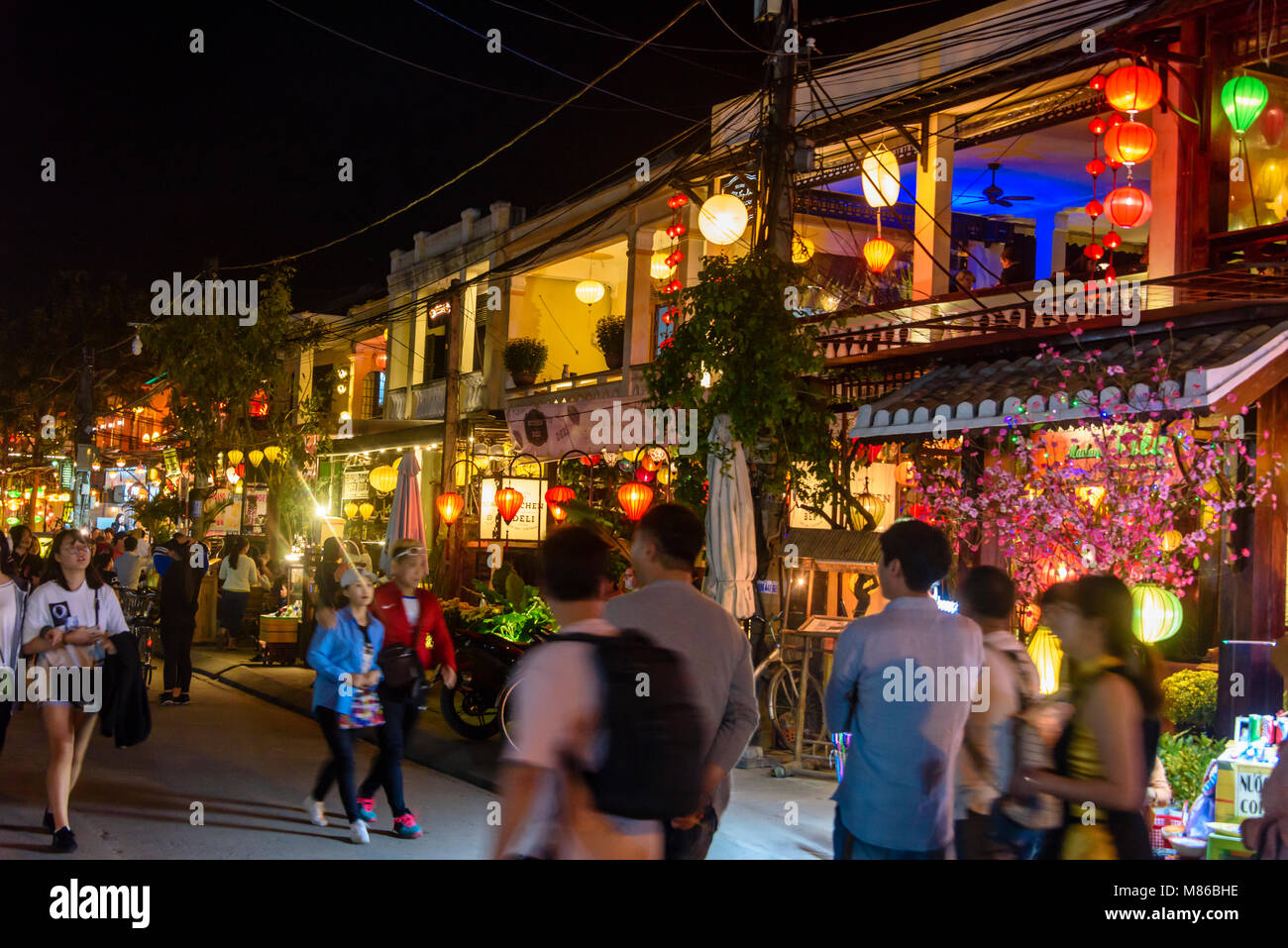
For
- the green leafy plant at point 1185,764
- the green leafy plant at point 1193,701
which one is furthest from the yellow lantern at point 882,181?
the green leafy plant at point 1185,764

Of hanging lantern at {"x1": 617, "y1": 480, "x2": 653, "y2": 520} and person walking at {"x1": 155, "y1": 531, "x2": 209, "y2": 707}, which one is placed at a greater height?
hanging lantern at {"x1": 617, "y1": 480, "x2": 653, "y2": 520}

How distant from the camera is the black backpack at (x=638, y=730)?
124 inches

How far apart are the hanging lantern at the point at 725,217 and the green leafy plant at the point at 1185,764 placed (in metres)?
6.14

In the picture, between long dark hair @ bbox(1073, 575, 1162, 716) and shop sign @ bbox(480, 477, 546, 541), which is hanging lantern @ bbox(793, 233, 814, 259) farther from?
long dark hair @ bbox(1073, 575, 1162, 716)

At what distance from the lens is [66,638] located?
730 centimetres

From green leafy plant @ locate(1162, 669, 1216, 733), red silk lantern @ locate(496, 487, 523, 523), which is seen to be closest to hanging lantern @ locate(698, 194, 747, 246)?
green leafy plant @ locate(1162, 669, 1216, 733)

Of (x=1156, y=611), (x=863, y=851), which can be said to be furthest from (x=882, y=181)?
(x=863, y=851)

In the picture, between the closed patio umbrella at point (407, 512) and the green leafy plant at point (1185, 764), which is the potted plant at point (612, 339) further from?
the green leafy plant at point (1185, 764)

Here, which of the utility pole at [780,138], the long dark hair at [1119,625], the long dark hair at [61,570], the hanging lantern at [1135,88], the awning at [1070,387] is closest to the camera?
the long dark hair at [1119,625]

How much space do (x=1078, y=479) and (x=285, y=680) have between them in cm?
1138

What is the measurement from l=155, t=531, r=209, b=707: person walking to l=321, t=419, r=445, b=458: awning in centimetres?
811

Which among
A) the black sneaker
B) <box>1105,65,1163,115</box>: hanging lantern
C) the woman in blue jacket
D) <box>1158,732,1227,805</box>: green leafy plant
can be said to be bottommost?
the black sneaker

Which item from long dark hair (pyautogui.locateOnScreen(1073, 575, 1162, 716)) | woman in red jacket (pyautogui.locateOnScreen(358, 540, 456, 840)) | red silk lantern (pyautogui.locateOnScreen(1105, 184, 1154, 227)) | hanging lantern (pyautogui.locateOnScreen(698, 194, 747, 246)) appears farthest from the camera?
hanging lantern (pyautogui.locateOnScreen(698, 194, 747, 246))

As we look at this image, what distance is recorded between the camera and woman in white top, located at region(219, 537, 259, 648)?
734 inches
